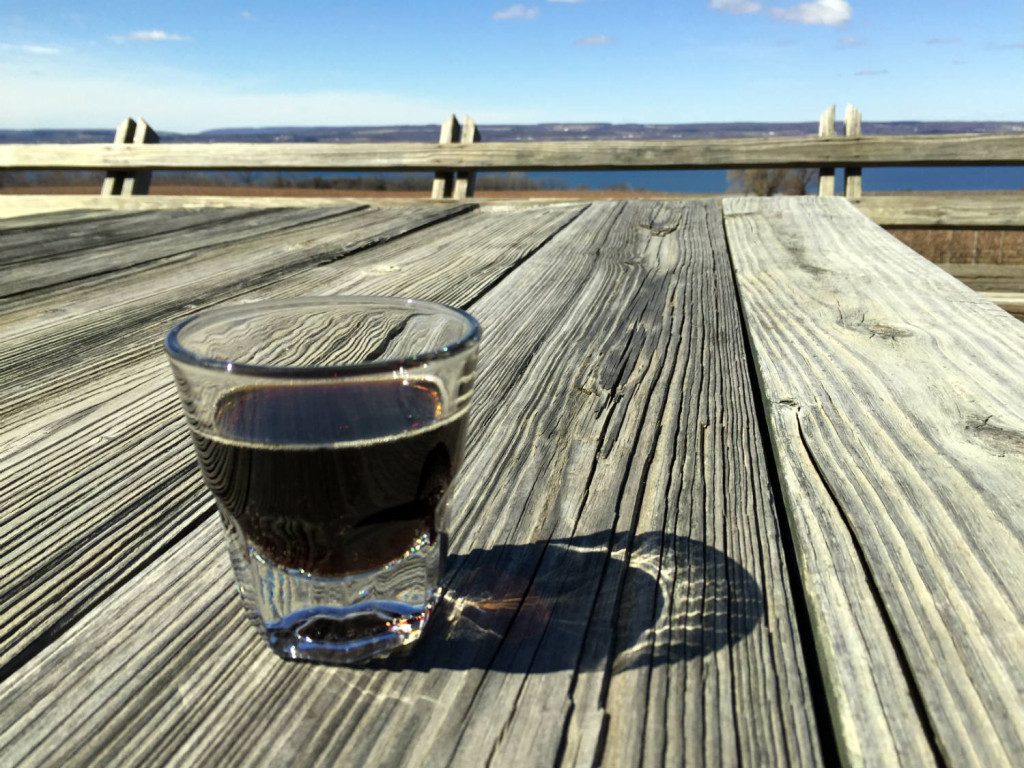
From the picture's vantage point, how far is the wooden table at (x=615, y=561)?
460 mm

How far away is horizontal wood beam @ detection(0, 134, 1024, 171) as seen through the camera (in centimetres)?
397

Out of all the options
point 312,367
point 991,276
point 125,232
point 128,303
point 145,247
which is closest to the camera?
point 312,367

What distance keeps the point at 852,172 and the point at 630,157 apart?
1.13m

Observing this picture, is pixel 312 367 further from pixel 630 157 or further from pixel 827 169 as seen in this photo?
pixel 827 169

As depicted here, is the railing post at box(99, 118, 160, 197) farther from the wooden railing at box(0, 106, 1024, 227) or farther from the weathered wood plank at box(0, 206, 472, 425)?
the weathered wood plank at box(0, 206, 472, 425)

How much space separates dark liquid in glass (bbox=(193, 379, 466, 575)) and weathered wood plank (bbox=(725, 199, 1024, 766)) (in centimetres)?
29

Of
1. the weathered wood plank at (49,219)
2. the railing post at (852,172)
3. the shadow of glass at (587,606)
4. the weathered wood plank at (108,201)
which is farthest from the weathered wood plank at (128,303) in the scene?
the railing post at (852,172)

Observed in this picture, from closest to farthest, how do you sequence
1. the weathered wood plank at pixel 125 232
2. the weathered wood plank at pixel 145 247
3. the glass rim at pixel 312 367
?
the glass rim at pixel 312 367 → the weathered wood plank at pixel 145 247 → the weathered wood plank at pixel 125 232

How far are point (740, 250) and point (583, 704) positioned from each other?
1566 mm

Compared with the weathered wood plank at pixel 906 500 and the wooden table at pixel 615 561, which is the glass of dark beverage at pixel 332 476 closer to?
the wooden table at pixel 615 561

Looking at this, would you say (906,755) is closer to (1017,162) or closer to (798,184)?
(1017,162)

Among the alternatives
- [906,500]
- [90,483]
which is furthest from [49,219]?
[906,500]

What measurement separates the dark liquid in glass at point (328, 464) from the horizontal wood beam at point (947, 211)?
12.6ft

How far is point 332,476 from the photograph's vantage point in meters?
0.50
